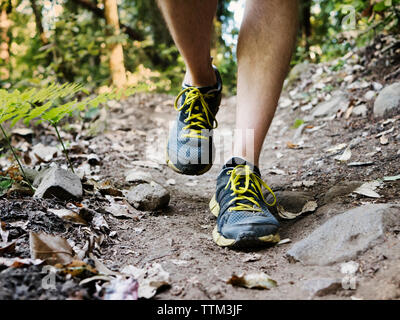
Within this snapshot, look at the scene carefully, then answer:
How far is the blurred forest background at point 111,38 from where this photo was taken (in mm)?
3963

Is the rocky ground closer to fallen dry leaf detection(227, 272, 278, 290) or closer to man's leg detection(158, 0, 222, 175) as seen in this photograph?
fallen dry leaf detection(227, 272, 278, 290)

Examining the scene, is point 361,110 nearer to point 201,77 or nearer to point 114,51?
point 201,77

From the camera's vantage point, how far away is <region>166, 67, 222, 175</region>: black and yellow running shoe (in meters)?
1.81

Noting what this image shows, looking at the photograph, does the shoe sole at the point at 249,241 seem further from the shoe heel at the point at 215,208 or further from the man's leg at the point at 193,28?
the man's leg at the point at 193,28

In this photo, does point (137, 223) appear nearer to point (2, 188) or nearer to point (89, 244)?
point (89, 244)

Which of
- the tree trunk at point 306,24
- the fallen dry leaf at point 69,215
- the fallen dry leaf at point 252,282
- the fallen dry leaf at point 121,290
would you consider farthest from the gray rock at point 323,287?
the tree trunk at point 306,24

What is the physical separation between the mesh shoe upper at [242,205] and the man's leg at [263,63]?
3.7 inches

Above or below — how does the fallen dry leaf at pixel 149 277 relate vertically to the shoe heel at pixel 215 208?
below

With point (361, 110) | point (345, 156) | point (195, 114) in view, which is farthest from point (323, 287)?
point (361, 110)

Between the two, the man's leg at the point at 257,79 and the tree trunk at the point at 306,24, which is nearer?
the man's leg at the point at 257,79

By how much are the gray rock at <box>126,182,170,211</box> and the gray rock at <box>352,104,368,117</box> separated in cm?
188

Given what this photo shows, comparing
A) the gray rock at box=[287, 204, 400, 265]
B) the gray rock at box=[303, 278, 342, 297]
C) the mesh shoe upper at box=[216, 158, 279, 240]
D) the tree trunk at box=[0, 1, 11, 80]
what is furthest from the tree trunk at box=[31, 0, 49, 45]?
the gray rock at box=[303, 278, 342, 297]
